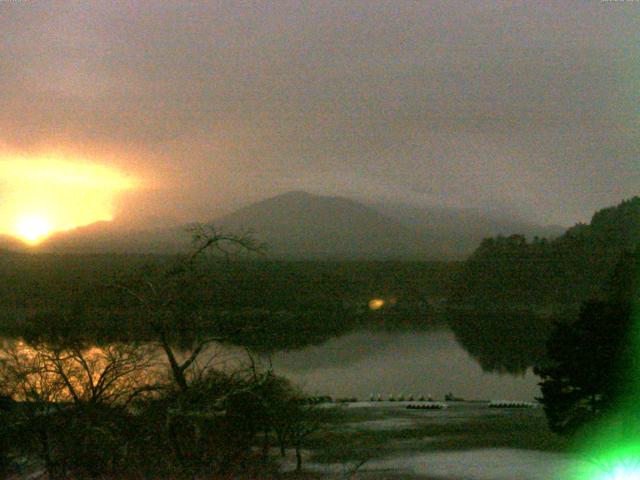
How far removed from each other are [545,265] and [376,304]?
20560mm

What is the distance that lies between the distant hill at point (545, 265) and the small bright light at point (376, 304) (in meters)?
8.95

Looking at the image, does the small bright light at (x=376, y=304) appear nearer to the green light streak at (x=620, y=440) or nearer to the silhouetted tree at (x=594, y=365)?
the silhouetted tree at (x=594, y=365)

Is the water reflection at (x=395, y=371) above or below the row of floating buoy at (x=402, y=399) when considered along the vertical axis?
below

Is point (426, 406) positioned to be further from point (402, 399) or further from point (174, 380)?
point (174, 380)

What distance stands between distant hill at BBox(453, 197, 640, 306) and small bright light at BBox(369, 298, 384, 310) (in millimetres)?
8953

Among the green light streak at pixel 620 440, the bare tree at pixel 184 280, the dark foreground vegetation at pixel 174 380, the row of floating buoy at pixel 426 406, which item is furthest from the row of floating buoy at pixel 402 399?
the bare tree at pixel 184 280

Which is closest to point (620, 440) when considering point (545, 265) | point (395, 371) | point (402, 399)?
point (402, 399)

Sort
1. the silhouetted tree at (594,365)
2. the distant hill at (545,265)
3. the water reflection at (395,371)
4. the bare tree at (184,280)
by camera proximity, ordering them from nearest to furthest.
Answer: the bare tree at (184,280) → the silhouetted tree at (594,365) → the water reflection at (395,371) → the distant hill at (545,265)

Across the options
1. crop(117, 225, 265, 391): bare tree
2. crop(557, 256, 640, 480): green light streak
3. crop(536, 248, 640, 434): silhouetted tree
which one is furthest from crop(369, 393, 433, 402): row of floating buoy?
crop(117, 225, 265, 391): bare tree

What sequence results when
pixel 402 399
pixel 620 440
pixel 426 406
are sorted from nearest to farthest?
pixel 620 440 < pixel 426 406 < pixel 402 399

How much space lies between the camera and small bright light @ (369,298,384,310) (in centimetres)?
8262

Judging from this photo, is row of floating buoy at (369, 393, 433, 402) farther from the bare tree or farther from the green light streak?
the bare tree

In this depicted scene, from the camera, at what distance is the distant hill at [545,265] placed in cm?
7869

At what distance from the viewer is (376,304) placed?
84.4 metres
